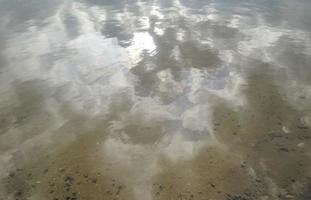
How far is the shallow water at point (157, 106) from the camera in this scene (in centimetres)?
872

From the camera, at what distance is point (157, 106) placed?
1130 cm

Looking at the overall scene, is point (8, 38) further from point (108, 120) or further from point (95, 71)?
point (108, 120)

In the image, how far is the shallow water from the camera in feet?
28.6

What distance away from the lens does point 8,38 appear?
1611cm

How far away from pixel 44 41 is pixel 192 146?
9.20 metres

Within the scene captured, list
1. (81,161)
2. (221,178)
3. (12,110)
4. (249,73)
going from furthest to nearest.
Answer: (249,73), (12,110), (81,161), (221,178)

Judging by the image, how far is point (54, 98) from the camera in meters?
11.8

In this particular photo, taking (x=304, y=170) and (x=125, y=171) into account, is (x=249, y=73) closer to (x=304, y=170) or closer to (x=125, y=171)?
(x=304, y=170)

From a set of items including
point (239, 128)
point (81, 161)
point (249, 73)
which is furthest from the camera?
Result: point (249, 73)

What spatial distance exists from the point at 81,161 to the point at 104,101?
2739 mm

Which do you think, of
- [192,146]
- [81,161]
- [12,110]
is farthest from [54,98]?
[192,146]

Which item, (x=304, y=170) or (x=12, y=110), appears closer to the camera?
(x=304, y=170)

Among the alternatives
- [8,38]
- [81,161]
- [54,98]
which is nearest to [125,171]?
[81,161]

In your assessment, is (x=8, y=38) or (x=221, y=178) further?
(x=8, y=38)
